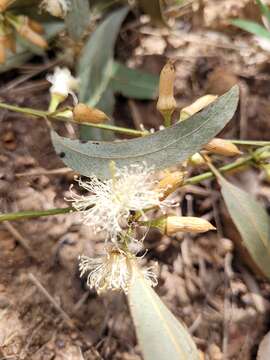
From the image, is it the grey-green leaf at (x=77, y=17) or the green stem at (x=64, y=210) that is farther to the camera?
the grey-green leaf at (x=77, y=17)

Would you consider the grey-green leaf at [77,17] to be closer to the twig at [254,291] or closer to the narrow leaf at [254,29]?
the narrow leaf at [254,29]

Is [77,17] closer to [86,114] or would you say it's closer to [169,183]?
[86,114]

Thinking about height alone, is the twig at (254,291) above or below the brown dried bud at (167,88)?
below

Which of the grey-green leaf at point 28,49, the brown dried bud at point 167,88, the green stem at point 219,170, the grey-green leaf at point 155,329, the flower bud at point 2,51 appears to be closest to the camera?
the grey-green leaf at point 155,329

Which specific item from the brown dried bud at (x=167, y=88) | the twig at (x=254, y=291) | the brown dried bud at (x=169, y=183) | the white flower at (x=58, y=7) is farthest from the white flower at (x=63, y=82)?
the twig at (x=254, y=291)

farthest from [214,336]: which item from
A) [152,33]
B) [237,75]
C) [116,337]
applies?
[152,33]

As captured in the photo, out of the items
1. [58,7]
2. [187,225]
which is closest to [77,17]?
[58,7]

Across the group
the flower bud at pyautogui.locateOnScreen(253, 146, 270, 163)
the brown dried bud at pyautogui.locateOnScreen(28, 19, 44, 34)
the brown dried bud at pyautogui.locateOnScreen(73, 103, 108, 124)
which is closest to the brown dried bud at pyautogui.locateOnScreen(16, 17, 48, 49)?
the brown dried bud at pyautogui.locateOnScreen(28, 19, 44, 34)

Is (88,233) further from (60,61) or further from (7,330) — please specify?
(60,61)
